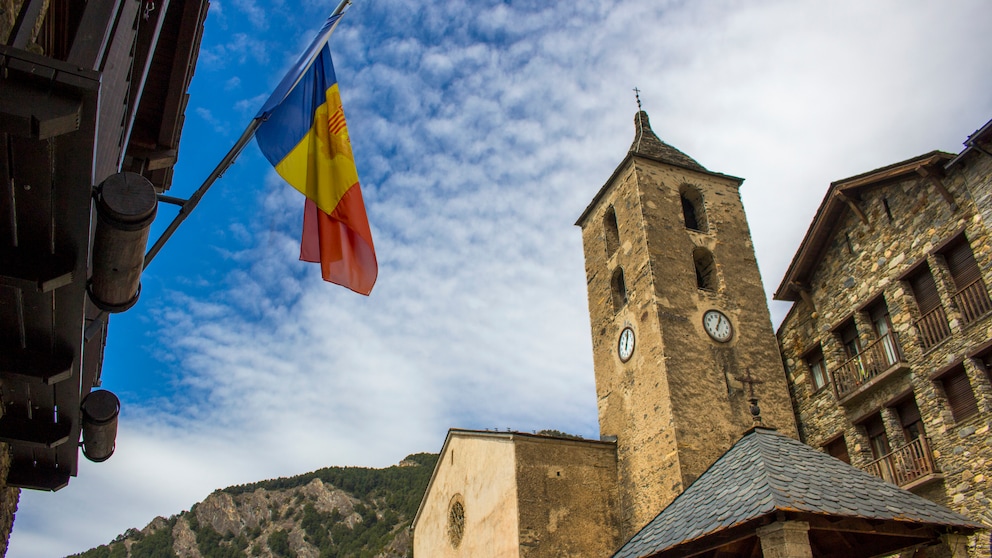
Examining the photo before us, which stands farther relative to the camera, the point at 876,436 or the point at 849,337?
the point at 849,337

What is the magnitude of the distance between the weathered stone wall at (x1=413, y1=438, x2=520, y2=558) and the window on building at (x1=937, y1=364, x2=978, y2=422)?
887 centimetres

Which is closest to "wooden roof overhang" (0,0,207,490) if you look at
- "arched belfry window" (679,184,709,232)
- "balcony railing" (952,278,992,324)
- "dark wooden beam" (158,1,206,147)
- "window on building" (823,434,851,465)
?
"dark wooden beam" (158,1,206,147)

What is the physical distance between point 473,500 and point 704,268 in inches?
350

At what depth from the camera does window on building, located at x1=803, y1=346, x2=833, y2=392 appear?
1662cm

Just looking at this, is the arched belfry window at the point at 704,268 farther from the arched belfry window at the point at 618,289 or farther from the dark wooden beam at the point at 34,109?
the dark wooden beam at the point at 34,109

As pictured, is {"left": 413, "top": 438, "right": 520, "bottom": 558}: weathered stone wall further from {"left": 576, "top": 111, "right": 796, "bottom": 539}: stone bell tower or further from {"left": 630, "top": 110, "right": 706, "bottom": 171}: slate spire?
{"left": 630, "top": 110, "right": 706, "bottom": 171}: slate spire

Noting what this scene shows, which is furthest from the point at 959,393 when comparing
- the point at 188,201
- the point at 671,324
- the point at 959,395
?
the point at 188,201

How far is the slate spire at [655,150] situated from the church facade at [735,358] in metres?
0.08

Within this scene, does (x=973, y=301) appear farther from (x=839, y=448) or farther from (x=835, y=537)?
(x=835, y=537)

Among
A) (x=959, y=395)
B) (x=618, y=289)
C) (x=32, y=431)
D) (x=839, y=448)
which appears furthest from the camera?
(x=618, y=289)

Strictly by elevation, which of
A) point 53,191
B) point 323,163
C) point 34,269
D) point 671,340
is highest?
point 671,340

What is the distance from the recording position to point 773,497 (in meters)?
6.56

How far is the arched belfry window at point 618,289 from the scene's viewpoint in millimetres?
19484

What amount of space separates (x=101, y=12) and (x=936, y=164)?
14.3 meters
